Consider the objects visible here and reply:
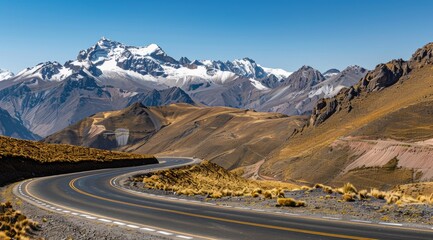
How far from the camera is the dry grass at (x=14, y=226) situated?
17.3 meters

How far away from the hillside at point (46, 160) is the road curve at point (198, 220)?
61.0 feet

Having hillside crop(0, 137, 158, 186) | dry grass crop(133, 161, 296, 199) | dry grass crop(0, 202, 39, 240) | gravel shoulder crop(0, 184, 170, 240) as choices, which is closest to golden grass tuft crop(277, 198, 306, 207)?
dry grass crop(133, 161, 296, 199)

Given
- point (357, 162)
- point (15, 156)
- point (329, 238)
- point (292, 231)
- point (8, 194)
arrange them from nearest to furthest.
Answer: point (329, 238)
point (292, 231)
point (8, 194)
point (15, 156)
point (357, 162)

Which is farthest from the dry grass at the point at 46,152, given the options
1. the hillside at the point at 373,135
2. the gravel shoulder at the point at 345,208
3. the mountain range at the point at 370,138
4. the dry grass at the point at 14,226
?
the hillside at the point at 373,135

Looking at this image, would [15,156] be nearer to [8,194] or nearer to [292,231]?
[8,194]

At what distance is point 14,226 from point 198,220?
8.37 meters

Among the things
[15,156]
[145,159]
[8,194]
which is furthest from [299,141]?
[8,194]

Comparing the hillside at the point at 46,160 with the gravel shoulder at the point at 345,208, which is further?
the hillside at the point at 46,160

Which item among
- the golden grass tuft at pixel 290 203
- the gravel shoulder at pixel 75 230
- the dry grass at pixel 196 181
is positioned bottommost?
the dry grass at pixel 196 181

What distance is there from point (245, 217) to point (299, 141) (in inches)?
5584

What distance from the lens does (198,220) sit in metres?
20.8

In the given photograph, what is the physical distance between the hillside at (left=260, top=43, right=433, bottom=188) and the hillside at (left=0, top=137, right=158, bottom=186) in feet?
163

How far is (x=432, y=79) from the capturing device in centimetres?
14475

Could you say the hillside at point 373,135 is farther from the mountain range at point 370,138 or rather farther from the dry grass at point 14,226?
the dry grass at point 14,226
